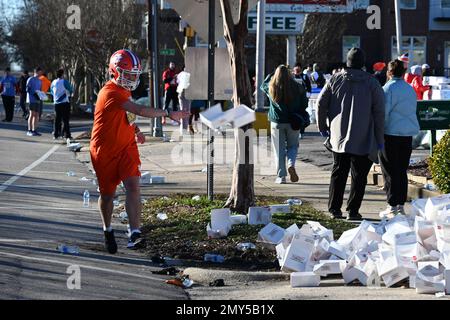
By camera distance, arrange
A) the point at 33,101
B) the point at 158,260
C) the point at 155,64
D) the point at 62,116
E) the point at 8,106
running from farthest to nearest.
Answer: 1. the point at 8,106
2. the point at 33,101
3. the point at 155,64
4. the point at 62,116
5. the point at 158,260

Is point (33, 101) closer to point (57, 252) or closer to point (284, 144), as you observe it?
point (284, 144)

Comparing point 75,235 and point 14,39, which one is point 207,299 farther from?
point 14,39

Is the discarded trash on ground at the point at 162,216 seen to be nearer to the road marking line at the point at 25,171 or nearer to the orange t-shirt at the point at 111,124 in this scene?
the orange t-shirt at the point at 111,124

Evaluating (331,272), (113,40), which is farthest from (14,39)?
(331,272)

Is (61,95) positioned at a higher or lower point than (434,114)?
lower

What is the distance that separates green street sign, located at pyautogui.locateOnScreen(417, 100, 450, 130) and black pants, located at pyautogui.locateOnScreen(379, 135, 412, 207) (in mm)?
3284

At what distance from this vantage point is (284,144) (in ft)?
49.1

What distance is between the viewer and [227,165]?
18.2m

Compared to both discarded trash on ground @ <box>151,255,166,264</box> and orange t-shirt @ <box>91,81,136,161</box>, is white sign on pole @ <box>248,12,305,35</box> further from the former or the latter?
discarded trash on ground @ <box>151,255,166,264</box>

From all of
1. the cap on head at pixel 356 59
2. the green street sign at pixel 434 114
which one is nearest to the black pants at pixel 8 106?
the green street sign at pixel 434 114

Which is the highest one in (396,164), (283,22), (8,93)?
(283,22)

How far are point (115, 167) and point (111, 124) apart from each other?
0.41 meters

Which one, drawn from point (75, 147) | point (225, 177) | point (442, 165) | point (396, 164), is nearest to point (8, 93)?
point (75, 147)
